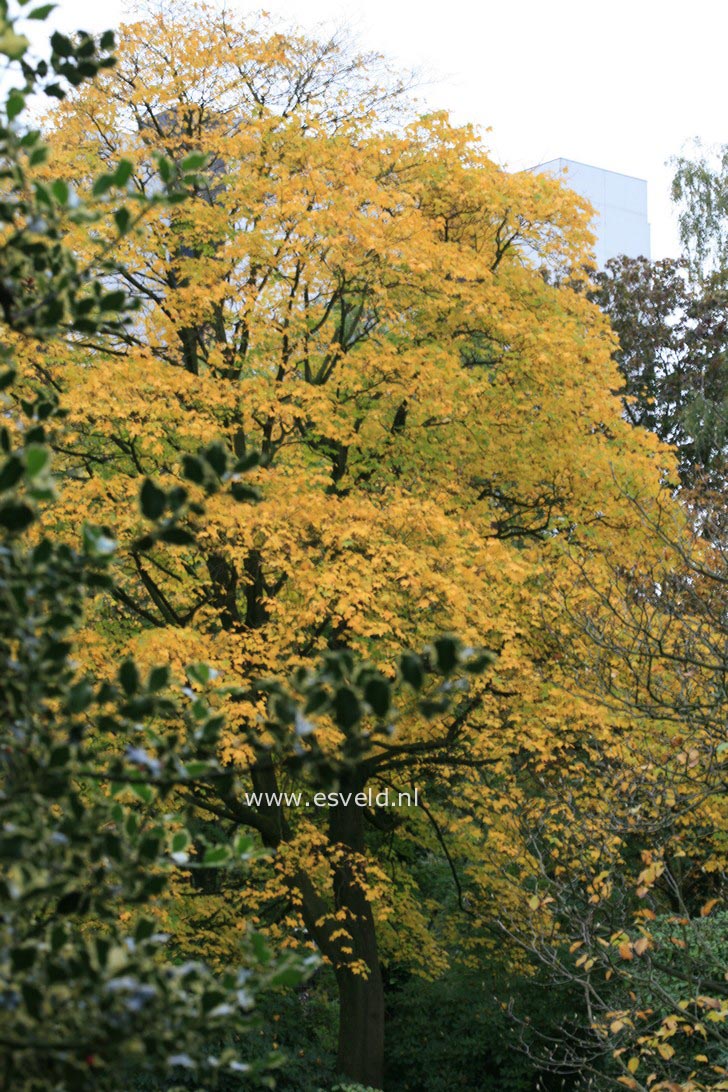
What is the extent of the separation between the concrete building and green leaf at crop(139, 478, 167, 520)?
38.9 meters

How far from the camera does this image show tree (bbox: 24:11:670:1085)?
11.2 metres

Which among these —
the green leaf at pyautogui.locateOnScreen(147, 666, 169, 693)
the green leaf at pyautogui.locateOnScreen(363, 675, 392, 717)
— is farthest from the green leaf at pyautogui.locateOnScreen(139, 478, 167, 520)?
the green leaf at pyautogui.locateOnScreen(363, 675, 392, 717)

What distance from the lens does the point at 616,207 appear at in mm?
41219

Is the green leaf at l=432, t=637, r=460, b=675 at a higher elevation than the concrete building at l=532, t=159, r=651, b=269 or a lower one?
lower

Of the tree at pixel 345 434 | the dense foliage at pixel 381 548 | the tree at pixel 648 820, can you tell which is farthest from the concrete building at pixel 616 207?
the tree at pixel 648 820

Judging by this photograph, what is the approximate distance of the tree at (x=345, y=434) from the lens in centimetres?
1123

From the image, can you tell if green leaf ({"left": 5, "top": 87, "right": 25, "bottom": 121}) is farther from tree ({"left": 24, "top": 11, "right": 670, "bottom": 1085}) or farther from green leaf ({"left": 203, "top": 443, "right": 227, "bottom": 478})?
tree ({"left": 24, "top": 11, "right": 670, "bottom": 1085})

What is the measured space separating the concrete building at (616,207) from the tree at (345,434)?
25879 millimetres

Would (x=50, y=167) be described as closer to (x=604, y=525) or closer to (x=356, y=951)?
(x=604, y=525)

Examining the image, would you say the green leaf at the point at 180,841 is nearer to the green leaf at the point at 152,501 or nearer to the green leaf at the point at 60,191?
the green leaf at the point at 152,501

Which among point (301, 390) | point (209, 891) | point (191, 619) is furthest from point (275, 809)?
point (301, 390)

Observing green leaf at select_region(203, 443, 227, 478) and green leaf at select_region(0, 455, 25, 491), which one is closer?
green leaf at select_region(0, 455, 25, 491)

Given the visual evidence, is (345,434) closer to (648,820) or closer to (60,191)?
(648,820)

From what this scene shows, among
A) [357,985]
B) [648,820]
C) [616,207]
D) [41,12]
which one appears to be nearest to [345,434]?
[648,820]
